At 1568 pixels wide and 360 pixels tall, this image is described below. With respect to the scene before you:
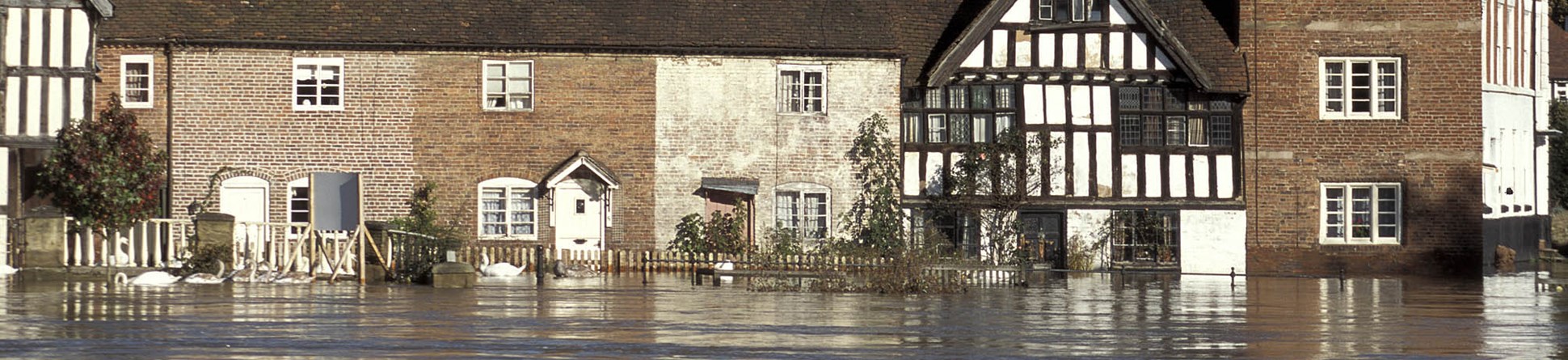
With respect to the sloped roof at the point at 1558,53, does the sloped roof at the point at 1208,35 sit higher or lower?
lower

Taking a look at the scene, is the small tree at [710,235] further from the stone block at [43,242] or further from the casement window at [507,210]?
the stone block at [43,242]

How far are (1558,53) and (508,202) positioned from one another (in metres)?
39.7

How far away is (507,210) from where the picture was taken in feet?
133

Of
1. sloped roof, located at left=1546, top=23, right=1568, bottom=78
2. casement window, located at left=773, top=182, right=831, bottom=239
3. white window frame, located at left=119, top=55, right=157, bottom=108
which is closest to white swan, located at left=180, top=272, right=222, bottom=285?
white window frame, located at left=119, top=55, right=157, bottom=108

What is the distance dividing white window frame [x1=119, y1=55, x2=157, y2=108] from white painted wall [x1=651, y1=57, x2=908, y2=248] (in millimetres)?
8902

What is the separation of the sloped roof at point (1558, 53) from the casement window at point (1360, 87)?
2737 centimetres

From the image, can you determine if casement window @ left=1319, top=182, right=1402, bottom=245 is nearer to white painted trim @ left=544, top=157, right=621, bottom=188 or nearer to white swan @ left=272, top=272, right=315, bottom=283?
white painted trim @ left=544, top=157, right=621, bottom=188

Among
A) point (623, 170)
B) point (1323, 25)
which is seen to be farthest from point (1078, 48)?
point (623, 170)

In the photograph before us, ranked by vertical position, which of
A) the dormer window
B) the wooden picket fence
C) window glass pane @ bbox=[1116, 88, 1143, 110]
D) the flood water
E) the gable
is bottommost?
the flood water

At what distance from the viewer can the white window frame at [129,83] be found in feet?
130

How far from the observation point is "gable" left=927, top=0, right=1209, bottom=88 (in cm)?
4150

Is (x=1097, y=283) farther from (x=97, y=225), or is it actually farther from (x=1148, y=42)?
(x=97, y=225)

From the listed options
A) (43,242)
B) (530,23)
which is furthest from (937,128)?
(43,242)

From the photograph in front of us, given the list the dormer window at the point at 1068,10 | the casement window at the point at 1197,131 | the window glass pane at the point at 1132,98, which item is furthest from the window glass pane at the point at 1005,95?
the casement window at the point at 1197,131
